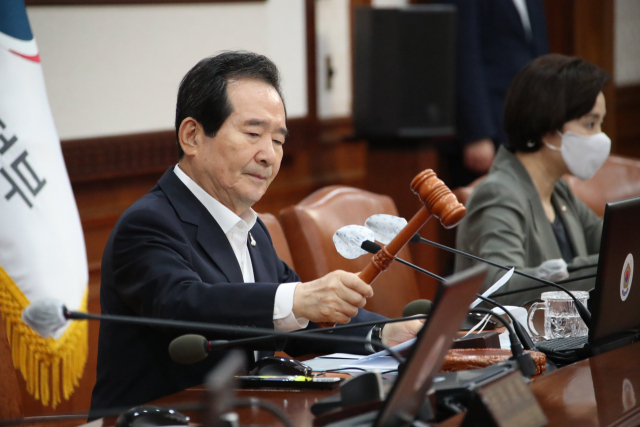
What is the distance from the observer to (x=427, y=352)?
0.88 meters

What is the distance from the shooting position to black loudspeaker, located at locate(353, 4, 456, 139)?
12.6 feet

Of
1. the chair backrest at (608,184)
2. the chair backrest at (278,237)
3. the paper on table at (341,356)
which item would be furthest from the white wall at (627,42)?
the paper on table at (341,356)

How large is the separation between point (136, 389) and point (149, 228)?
309mm

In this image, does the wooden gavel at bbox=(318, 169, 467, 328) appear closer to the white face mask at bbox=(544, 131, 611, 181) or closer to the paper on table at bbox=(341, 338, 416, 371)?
the paper on table at bbox=(341, 338, 416, 371)

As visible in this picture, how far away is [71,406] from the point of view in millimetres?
2809

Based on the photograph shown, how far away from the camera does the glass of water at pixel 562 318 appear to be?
1.59 m

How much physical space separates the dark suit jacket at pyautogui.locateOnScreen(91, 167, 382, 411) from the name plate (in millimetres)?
455

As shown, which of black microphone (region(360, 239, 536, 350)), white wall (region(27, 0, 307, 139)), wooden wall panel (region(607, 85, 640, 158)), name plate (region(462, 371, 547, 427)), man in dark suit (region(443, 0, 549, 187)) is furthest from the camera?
wooden wall panel (region(607, 85, 640, 158))

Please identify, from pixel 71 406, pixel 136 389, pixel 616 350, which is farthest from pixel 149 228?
pixel 71 406

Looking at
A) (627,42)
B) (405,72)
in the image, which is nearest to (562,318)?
(405,72)

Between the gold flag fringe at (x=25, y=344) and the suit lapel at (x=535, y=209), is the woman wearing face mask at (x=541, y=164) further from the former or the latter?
the gold flag fringe at (x=25, y=344)

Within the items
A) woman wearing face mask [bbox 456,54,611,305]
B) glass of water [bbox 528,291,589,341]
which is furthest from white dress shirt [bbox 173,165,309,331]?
woman wearing face mask [bbox 456,54,611,305]

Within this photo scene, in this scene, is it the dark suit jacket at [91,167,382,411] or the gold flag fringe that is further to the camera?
the gold flag fringe

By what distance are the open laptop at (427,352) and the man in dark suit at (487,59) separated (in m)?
3.20
